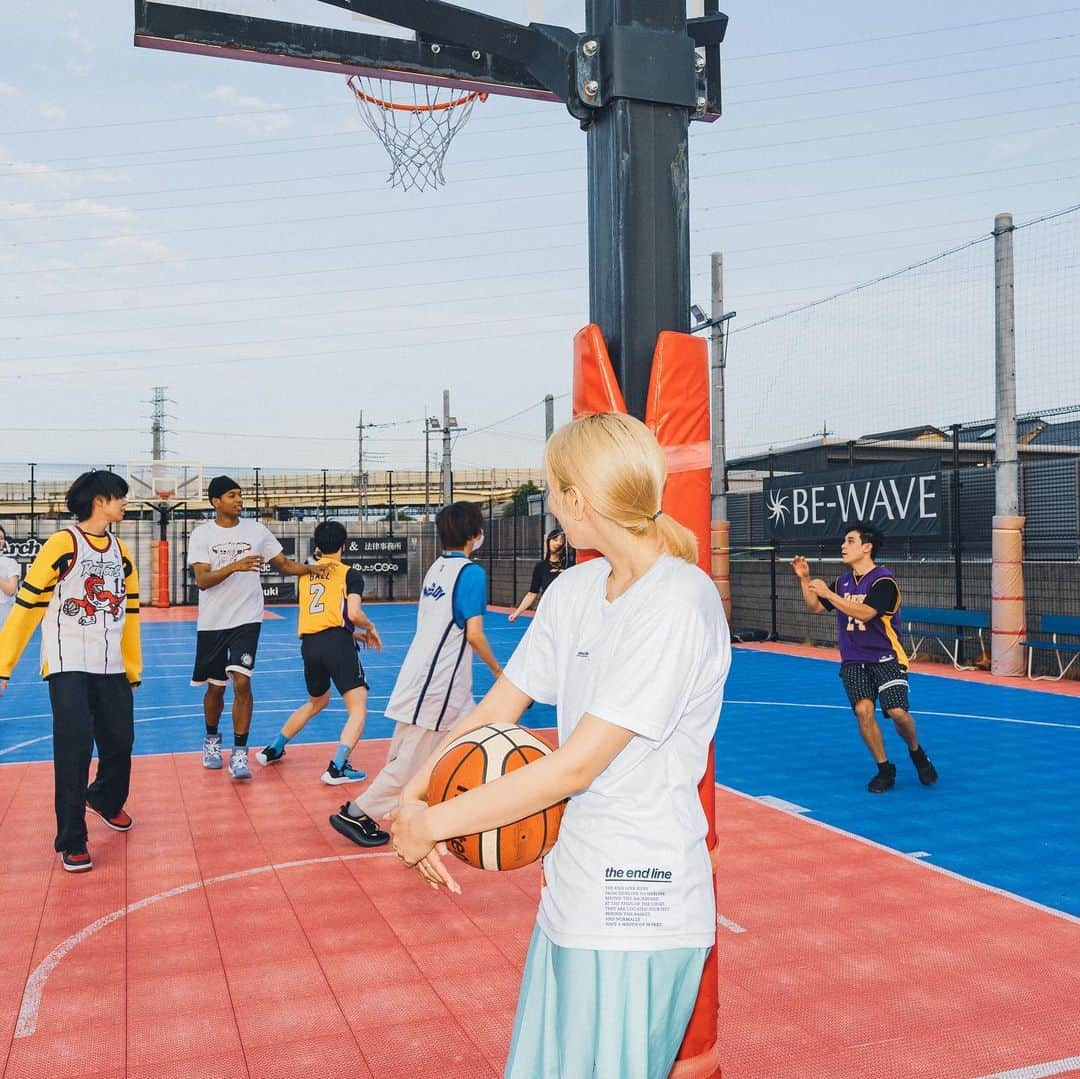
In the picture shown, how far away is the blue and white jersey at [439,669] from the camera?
18.1ft

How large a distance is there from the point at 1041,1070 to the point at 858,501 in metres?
12.9

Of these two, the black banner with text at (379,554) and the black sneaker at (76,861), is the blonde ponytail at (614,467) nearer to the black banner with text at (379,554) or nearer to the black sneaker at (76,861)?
the black sneaker at (76,861)

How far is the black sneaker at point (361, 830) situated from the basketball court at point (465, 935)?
99mm

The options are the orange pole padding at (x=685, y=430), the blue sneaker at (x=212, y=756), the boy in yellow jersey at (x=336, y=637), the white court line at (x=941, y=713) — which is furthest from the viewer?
the white court line at (x=941, y=713)

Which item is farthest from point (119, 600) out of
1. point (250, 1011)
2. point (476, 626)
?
point (250, 1011)

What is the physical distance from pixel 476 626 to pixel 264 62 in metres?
2.77

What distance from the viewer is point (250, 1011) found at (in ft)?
12.3

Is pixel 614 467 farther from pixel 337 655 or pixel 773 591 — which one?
pixel 773 591

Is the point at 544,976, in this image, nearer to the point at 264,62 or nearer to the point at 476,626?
the point at 476,626

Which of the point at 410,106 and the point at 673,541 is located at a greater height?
the point at 410,106

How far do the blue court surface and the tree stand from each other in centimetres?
3462

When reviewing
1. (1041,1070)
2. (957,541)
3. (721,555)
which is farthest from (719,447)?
(1041,1070)

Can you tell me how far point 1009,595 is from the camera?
42.1ft

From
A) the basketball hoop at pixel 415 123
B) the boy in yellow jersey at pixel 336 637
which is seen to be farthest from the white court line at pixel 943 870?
the basketball hoop at pixel 415 123
